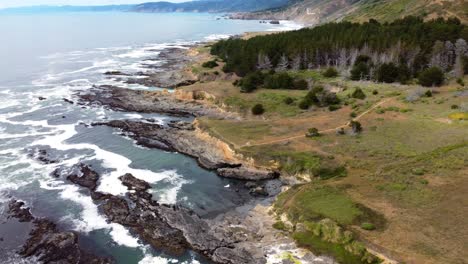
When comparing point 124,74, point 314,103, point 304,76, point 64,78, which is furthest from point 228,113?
point 64,78

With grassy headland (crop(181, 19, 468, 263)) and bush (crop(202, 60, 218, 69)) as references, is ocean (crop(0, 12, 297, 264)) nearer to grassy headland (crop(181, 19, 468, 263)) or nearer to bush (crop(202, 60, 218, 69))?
grassy headland (crop(181, 19, 468, 263))

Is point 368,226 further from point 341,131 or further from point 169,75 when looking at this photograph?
point 169,75

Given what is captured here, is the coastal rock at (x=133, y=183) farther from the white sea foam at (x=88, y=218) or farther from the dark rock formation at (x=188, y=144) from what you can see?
the dark rock formation at (x=188, y=144)

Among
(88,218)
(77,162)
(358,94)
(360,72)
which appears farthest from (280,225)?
(360,72)

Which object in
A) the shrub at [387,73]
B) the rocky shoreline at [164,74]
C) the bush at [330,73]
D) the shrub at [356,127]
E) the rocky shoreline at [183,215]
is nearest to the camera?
the rocky shoreline at [183,215]

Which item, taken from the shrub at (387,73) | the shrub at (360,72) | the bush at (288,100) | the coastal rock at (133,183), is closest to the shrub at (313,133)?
the bush at (288,100)
